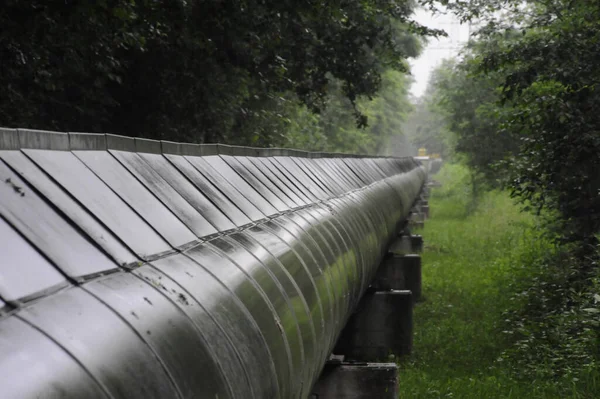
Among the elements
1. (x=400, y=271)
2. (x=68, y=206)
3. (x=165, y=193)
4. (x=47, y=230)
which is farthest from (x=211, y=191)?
(x=400, y=271)

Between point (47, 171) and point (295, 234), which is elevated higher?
point (47, 171)

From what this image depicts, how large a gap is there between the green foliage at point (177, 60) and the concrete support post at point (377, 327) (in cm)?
416

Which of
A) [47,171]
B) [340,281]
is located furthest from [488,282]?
[47,171]

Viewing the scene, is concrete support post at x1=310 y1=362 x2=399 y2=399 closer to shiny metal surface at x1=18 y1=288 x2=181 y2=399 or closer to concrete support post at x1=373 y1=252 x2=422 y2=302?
shiny metal surface at x1=18 y1=288 x2=181 y2=399

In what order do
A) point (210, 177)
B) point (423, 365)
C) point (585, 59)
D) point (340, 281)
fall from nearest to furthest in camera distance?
point (210, 177) → point (340, 281) → point (423, 365) → point (585, 59)

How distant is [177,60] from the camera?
45.9 feet

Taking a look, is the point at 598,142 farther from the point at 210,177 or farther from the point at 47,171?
the point at 47,171

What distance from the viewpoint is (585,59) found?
10430 mm

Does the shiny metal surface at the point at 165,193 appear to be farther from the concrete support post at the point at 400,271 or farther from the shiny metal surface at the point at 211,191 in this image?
the concrete support post at the point at 400,271

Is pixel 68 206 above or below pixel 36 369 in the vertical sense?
above

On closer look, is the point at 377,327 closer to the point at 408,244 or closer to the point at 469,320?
the point at 469,320

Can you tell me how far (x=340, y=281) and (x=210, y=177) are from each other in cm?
150

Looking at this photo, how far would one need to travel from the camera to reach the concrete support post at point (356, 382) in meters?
5.80

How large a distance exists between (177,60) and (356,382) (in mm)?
9238
